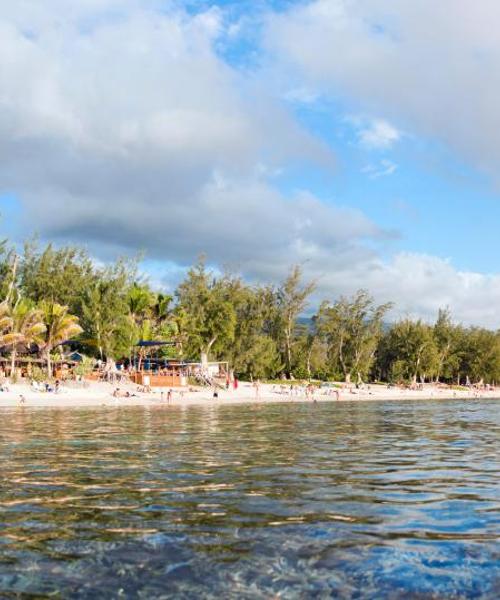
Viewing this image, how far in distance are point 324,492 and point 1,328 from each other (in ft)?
171

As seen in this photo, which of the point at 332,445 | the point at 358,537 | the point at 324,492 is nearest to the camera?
the point at 358,537

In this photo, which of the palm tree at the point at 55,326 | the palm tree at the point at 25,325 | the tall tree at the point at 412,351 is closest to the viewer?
the palm tree at the point at 25,325

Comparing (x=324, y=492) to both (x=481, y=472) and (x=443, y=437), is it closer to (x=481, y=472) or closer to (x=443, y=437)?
(x=481, y=472)

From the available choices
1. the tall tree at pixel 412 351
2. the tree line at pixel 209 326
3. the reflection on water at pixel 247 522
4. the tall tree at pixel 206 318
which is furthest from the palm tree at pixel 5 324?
the tall tree at pixel 412 351

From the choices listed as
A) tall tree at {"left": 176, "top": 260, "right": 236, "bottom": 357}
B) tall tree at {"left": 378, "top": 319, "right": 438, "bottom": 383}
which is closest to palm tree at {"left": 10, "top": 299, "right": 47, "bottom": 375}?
tall tree at {"left": 176, "top": 260, "right": 236, "bottom": 357}

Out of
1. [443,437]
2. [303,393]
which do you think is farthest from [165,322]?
[443,437]

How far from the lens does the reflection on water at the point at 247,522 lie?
809cm

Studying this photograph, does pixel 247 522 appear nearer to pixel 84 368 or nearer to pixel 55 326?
pixel 55 326

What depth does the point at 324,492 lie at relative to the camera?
45.9 ft

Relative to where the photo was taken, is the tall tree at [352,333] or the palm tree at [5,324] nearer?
the palm tree at [5,324]

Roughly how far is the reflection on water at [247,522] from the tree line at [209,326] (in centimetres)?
4621

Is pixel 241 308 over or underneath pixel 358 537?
over

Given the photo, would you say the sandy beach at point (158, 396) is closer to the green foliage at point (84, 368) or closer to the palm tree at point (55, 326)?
the green foliage at point (84, 368)

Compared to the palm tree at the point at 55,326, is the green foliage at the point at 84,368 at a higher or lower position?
lower
